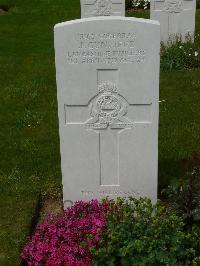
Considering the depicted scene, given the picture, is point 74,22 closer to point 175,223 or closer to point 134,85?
point 134,85

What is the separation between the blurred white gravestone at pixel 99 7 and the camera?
1048cm

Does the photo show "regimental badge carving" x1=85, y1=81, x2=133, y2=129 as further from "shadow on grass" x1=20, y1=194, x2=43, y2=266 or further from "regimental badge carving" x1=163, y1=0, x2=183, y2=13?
"regimental badge carving" x1=163, y1=0, x2=183, y2=13

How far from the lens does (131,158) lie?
5.20 m

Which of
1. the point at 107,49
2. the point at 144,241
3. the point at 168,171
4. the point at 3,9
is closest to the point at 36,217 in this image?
the point at 168,171

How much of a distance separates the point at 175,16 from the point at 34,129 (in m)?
4.50

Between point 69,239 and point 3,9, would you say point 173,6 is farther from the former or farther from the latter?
point 3,9

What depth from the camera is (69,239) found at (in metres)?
4.64

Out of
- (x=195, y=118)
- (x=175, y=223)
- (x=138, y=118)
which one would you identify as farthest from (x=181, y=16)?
(x=175, y=223)

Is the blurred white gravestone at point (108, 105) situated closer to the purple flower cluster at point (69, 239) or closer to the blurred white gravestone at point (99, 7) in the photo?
the purple flower cluster at point (69, 239)

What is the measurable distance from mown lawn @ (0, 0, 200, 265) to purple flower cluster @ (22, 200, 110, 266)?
34 cm

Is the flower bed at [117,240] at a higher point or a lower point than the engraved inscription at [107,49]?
lower

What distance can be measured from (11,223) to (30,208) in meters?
0.30

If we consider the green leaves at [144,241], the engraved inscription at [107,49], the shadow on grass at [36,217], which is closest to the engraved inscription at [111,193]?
the shadow on grass at [36,217]

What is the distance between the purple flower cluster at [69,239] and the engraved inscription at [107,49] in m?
1.27
